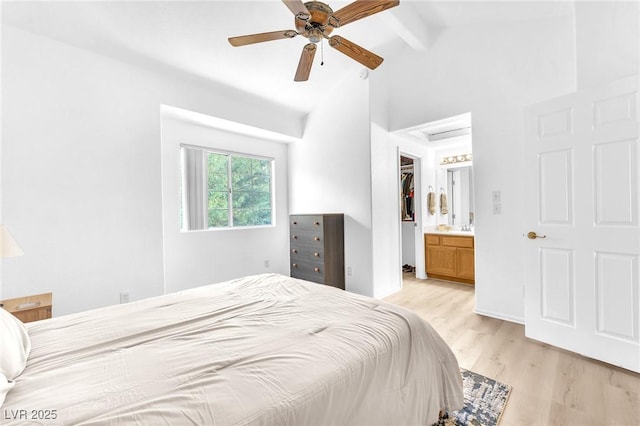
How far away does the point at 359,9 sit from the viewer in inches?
68.0

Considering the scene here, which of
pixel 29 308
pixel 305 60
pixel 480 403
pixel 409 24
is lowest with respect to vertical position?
pixel 480 403

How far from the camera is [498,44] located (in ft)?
9.92

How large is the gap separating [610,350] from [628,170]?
130cm

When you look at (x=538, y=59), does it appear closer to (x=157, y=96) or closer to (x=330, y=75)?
(x=330, y=75)

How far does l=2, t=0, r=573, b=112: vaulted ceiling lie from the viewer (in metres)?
2.33

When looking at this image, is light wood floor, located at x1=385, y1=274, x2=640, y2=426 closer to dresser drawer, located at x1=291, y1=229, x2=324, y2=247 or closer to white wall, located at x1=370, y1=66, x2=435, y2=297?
white wall, located at x1=370, y1=66, x2=435, y2=297

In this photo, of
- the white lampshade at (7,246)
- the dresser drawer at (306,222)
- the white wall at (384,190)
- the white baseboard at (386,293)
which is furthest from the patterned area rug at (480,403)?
the white lampshade at (7,246)

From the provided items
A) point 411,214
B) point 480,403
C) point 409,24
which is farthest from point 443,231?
point 480,403

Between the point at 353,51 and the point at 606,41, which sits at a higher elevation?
the point at 606,41

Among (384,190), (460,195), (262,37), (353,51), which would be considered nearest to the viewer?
(262,37)

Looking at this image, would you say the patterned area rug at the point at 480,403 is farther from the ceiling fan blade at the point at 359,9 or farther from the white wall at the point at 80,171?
the white wall at the point at 80,171

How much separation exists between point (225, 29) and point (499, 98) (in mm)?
2887

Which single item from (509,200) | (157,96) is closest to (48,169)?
(157,96)

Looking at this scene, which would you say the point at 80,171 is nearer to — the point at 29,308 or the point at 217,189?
the point at 29,308
